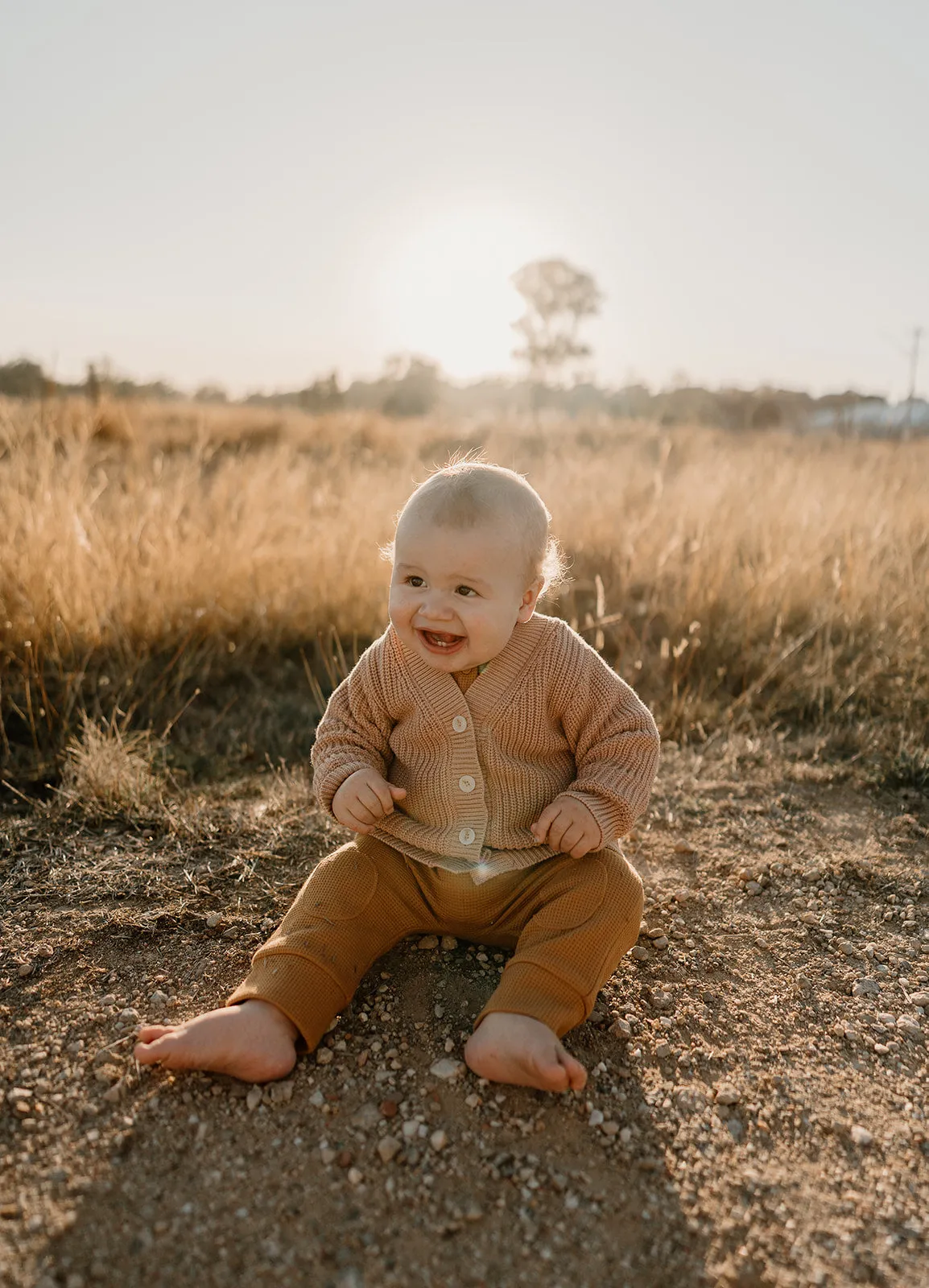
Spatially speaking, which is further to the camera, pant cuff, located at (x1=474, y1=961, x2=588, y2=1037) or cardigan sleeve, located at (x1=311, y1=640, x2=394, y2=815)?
cardigan sleeve, located at (x1=311, y1=640, x2=394, y2=815)

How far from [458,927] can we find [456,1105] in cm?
44

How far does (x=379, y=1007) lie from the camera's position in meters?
1.84

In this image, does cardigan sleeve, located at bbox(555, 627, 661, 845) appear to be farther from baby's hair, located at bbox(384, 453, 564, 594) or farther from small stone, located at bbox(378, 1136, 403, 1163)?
small stone, located at bbox(378, 1136, 403, 1163)

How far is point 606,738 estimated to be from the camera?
1.94 metres

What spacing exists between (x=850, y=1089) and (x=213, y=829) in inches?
64.0

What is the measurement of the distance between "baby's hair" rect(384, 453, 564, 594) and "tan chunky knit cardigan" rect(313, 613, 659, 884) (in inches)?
8.7

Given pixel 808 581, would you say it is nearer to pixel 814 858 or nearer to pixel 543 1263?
pixel 814 858

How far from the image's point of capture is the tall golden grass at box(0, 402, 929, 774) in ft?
10.6

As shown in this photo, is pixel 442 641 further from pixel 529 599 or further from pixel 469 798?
pixel 469 798

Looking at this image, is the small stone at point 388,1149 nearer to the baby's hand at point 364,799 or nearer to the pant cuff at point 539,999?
the pant cuff at point 539,999

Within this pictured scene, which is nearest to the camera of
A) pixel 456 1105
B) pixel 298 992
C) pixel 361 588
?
pixel 456 1105

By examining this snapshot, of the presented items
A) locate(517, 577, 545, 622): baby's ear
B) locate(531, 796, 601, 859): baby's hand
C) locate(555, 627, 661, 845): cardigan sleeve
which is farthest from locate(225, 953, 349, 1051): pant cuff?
locate(517, 577, 545, 622): baby's ear

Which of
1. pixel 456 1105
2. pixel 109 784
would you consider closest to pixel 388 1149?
pixel 456 1105

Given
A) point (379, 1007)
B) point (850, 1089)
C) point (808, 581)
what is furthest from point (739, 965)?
point (808, 581)
